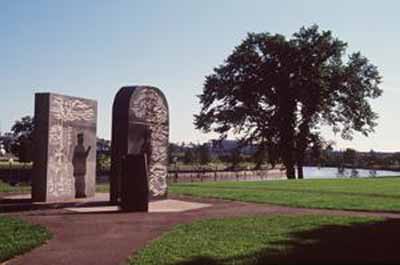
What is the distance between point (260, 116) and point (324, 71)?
619 cm

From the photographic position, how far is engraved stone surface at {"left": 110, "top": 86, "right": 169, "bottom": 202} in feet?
59.6

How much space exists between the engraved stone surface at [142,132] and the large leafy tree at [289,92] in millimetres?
23961

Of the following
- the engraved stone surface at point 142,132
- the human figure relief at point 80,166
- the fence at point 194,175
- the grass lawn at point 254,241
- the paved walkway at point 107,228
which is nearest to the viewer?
the grass lawn at point 254,241

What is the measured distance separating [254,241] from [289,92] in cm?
3302

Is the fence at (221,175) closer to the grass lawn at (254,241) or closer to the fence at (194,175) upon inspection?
the fence at (194,175)

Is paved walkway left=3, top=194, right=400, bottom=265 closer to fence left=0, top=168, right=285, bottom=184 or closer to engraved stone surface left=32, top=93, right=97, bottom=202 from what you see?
engraved stone surface left=32, top=93, right=97, bottom=202

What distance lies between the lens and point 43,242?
1006 centimetres

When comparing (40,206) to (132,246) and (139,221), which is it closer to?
(139,221)

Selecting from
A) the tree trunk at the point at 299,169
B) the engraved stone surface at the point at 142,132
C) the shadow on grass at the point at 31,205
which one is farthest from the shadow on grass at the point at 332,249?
the tree trunk at the point at 299,169

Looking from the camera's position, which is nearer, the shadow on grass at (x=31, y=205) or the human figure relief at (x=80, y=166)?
the shadow on grass at (x=31, y=205)

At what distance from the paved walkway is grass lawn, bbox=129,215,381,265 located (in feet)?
1.80

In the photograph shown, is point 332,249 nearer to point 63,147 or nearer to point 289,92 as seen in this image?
point 63,147

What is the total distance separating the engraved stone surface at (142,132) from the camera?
1816cm

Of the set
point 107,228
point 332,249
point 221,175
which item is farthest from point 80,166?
point 221,175
